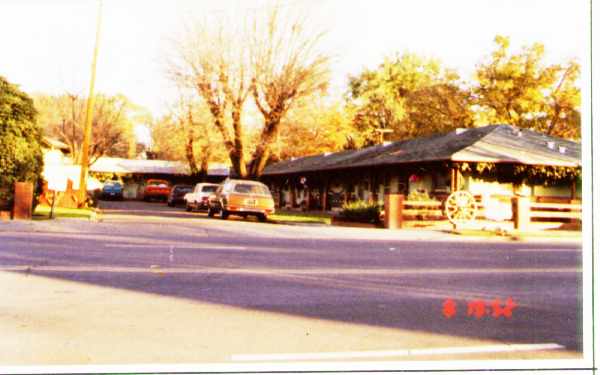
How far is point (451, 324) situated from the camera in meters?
6.76

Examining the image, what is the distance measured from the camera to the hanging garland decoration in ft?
88.1

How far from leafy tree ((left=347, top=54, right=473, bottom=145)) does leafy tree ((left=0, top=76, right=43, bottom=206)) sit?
113 ft

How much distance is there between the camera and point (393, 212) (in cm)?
2350

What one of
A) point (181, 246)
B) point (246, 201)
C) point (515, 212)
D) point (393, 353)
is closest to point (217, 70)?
point (246, 201)

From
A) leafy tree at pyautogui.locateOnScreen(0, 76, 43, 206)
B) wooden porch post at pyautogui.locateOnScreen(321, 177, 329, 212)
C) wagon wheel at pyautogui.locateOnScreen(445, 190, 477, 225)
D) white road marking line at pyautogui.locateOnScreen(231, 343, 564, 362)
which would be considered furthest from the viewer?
wooden porch post at pyautogui.locateOnScreen(321, 177, 329, 212)

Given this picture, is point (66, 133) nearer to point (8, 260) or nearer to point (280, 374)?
point (8, 260)

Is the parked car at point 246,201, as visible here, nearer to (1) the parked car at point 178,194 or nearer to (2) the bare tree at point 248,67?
(2) the bare tree at point 248,67

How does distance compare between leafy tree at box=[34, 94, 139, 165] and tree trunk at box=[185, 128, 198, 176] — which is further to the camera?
tree trunk at box=[185, 128, 198, 176]

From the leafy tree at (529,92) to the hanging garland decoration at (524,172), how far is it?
17.8 m

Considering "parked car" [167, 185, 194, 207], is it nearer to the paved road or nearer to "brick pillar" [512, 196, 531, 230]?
"brick pillar" [512, 196, 531, 230]

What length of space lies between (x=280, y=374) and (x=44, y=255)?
7.96 metres

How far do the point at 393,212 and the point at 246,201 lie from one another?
20.8 feet

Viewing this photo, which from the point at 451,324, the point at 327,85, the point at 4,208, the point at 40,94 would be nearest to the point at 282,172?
the point at 327,85
